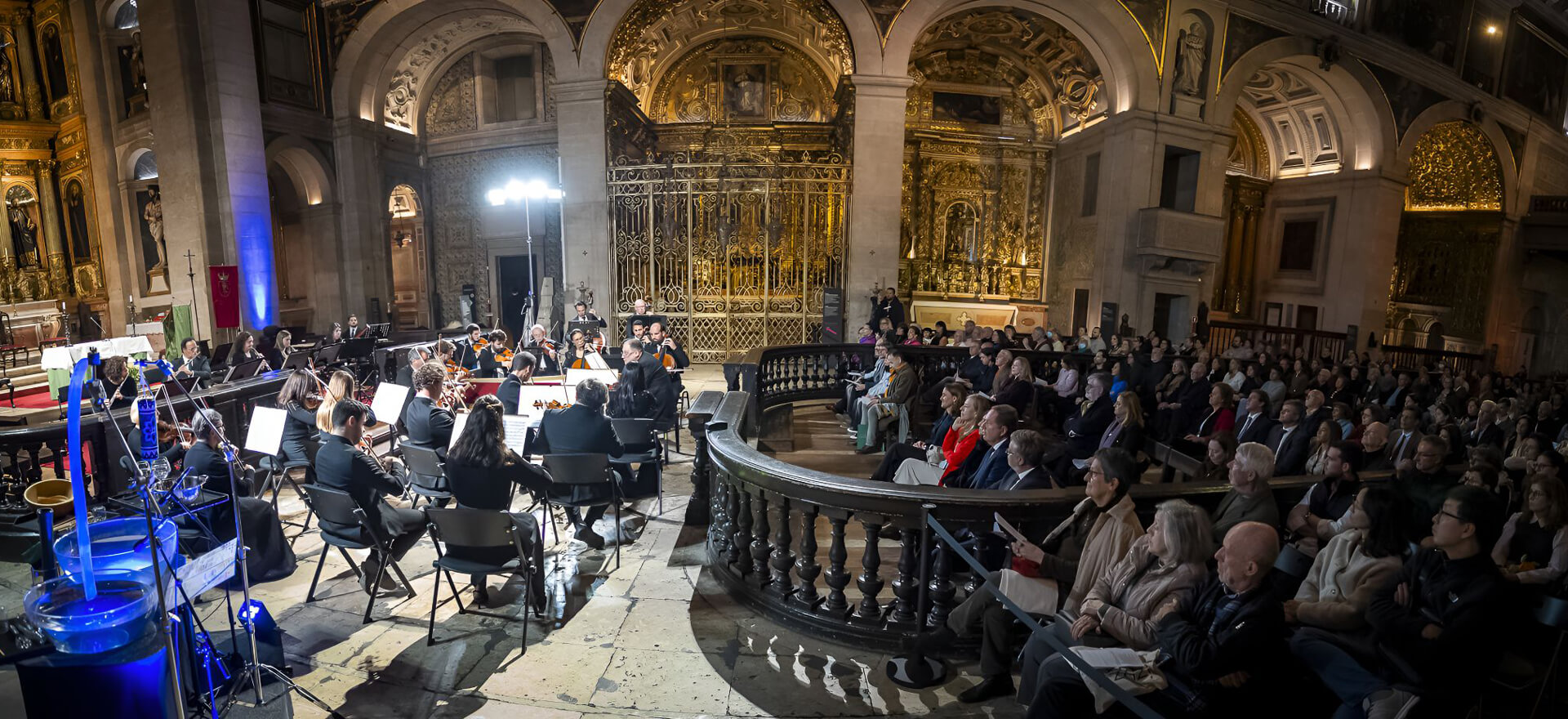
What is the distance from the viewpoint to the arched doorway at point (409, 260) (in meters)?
19.0

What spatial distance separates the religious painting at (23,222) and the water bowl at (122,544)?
22072 mm

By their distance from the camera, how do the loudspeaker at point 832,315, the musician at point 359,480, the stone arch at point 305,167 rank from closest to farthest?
the musician at point 359,480 → the loudspeaker at point 832,315 → the stone arch at point 305,167

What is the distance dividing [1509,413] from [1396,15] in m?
14.8

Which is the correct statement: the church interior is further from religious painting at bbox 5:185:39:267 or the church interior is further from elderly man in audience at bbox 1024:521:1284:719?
religious painting at bbox 5:185:39:267

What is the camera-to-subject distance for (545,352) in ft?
31.3

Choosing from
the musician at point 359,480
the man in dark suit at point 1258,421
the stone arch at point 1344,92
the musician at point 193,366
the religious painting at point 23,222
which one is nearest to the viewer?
the musician at point 359,480

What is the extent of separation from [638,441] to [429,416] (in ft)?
5.40

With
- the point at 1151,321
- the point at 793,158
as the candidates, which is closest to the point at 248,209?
the point at 793,158

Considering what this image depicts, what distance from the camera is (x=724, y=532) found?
15.1 feet

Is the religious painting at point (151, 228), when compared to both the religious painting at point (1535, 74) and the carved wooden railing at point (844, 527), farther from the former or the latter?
the religious painting at point (1535, 74)

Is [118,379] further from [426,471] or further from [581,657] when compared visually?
[581,657]

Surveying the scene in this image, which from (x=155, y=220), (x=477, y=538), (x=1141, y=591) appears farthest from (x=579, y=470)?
(x=155, y=220)

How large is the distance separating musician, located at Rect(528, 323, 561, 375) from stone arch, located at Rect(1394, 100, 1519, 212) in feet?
65.3

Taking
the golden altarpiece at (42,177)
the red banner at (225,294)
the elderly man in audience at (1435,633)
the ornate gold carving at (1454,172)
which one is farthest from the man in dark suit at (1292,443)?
the golden altarpiece at (42,177)
